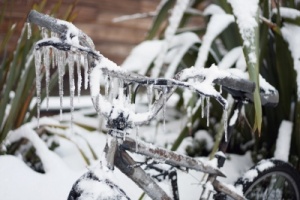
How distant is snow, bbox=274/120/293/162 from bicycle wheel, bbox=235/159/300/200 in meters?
0.06

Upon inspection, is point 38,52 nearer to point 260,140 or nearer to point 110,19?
point 260,140

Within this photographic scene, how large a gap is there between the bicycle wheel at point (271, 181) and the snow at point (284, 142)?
6cm

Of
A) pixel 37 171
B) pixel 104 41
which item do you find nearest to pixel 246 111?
pixel 37 171

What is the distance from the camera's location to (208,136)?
5.68ft

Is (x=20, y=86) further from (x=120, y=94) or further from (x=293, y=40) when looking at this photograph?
(x=293, y=40)

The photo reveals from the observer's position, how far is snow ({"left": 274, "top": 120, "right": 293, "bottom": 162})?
1.34 m

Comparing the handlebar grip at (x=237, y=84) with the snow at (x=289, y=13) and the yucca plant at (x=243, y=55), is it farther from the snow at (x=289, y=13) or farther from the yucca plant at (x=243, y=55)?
the snow at (x=289, y=13)

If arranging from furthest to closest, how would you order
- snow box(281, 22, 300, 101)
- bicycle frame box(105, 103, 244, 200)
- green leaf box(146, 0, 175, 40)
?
green leaf box(146, 0, 175, 40)
snow box(281, 22, 300, 101)
bicycle frame box(105, 103, 244, 200)

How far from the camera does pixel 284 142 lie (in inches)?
53.3

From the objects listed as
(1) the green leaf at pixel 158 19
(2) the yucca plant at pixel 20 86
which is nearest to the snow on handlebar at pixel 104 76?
(2) the yucca plant at pixel 20 86

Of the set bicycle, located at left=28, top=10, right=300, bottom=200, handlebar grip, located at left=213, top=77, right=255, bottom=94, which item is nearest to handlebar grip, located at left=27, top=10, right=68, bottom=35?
bicycle, located at left=28, top=10, right=300, bottom=200

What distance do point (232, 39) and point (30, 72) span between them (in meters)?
0.76

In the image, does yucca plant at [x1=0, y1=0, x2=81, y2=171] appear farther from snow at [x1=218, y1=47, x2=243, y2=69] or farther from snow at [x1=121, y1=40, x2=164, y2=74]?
snow at [x1=218, y1=47, x2=243, y2=69]

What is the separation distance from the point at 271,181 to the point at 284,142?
0.14 meters
